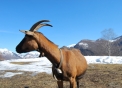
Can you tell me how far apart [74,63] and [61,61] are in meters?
0.62

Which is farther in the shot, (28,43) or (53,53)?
(53,53)

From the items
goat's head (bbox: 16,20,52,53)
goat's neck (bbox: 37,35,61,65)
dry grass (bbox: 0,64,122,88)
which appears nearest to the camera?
goat's head (bbox: 16,20,52,53)

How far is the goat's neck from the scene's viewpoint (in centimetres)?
559

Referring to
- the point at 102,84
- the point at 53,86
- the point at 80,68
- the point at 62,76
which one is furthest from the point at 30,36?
the point at 102,84

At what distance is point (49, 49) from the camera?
576cm

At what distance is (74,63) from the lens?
6.41m

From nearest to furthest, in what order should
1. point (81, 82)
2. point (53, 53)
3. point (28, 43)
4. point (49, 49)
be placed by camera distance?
point (28, 43), point (49, 49), point (53, 53), point (81, 82)

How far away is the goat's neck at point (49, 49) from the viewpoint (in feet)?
18.4

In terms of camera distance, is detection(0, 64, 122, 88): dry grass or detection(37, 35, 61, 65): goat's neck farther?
detection(0, 64, 122, 88): dry grass

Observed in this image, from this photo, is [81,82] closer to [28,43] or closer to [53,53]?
[53,53]

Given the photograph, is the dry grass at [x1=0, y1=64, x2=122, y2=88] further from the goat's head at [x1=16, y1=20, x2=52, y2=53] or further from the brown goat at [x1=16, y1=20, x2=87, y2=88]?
the goat's head at [x1=16, y1=20, x2=52, y2=53]

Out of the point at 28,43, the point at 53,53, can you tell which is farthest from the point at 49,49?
the point at 28,43

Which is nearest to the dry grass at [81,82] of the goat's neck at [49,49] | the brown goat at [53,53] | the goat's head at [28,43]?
the brown goat at [53,53]

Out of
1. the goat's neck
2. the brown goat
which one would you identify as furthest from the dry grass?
the goat's neck
